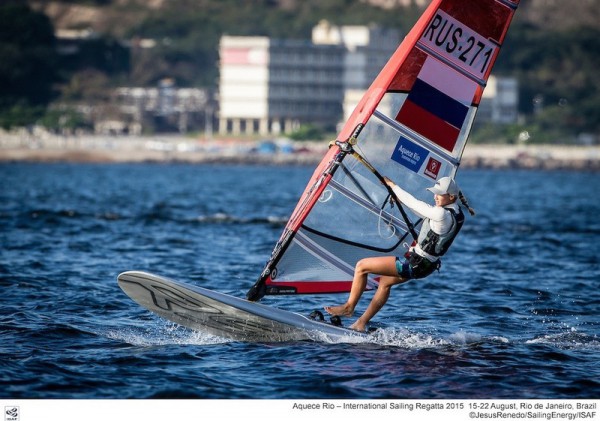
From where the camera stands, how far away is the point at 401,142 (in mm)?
16250

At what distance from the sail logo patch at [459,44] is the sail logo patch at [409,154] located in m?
1.20

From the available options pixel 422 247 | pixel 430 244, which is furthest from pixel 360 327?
pixel 430 244

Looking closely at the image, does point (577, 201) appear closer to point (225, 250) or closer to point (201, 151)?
point (225, 250)

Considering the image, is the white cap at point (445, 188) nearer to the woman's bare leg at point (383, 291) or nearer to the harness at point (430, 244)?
the harness at point (430, 244)

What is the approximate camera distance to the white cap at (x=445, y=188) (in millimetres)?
14977

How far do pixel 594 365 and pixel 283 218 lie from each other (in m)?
26.5

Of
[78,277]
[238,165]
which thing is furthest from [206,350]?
[238,165]

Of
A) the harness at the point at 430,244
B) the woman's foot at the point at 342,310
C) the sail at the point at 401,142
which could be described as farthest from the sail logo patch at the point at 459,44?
the woman's foot at the point at 342,310

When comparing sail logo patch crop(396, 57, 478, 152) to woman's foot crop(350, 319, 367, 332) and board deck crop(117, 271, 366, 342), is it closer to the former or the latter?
woman's foot crop(350, 319, 367, 332)

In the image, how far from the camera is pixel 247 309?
15453mm

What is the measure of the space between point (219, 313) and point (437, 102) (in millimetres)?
3953
